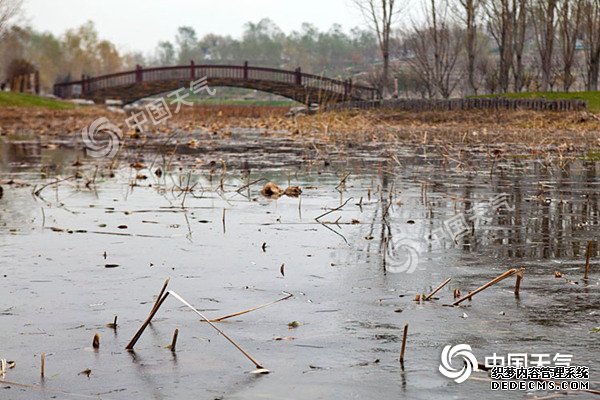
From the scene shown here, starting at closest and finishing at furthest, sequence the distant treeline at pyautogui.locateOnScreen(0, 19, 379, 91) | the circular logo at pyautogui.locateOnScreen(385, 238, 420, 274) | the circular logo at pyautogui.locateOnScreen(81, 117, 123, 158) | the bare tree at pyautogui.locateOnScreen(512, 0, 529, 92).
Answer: the circular logo at pyautogui.locateOnScreen(385, 238, 420, 274) < the circular logo at pyautogui.locateOnScreen(81, 117, 123, 158) < the bare tree at pyautogui.locateOnScreen(512, 0, 529, 92) < the distant treeline at pyautogui.locateOnScreen(0, 19, 379, 91)

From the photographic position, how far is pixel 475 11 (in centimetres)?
4306

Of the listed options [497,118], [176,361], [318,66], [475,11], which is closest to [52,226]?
[176,361]

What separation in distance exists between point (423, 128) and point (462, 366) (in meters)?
21.5

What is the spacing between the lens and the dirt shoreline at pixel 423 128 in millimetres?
17680

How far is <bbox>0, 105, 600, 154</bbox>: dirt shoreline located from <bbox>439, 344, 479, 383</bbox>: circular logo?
37.4 feet

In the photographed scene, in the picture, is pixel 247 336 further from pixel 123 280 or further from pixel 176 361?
pixel 123 280

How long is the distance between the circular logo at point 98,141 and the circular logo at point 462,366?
1123cm

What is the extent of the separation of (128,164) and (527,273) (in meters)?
8.04

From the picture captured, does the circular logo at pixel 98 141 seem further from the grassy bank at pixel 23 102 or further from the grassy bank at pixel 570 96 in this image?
the grassy bank at pixel 570 96

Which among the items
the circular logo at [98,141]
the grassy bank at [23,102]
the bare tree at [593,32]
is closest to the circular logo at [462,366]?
the circular logo at [98,141]

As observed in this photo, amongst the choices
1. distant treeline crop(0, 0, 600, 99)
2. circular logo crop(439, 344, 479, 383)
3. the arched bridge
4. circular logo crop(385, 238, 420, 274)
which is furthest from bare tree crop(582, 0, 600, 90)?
circular logo crop(439, 344, 479, 383)

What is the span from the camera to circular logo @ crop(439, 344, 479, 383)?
2766 millimetres

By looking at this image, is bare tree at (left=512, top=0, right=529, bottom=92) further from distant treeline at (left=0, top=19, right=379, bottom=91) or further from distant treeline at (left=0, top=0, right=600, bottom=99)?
distant treeline at (left=0, top=19, right=379, bottom=91)

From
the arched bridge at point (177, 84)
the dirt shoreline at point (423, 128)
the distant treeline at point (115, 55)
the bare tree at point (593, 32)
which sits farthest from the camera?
the distant treeline at point (115, 55)
